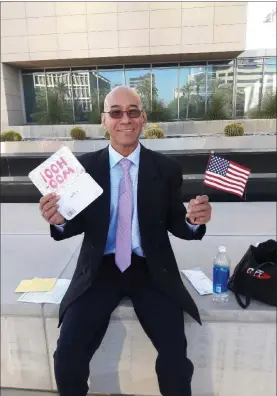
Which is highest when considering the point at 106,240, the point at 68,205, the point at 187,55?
the point at 187,55

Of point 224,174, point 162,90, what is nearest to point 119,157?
point 224,174

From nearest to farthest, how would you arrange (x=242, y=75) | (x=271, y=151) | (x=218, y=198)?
(x=242, y=75) → (x=218, y=198) → (x=271, y=151)

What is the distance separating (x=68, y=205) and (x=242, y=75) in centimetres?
315

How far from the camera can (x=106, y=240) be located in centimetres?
156

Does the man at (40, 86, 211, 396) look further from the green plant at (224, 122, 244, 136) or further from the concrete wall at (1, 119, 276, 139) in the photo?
the green plant at (224, 122, 244, 136)

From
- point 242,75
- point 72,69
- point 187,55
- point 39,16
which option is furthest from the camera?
point 187,55

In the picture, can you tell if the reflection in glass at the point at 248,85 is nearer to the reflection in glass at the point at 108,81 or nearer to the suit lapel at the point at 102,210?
the reflection in glass at the point at 108,81

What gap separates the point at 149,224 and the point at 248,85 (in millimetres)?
2571

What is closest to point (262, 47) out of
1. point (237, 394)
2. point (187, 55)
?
point (187, 55)

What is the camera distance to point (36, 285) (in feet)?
6.02

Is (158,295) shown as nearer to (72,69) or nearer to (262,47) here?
(262,47)

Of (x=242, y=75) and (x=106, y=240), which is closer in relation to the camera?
(x=106, y=240)

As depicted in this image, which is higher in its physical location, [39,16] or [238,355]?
[39,16]

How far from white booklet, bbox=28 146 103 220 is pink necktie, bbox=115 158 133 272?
0.59ft
